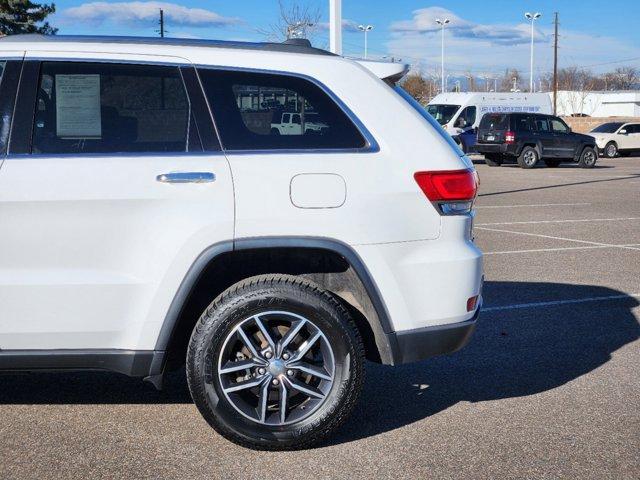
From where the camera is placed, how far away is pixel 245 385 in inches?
166

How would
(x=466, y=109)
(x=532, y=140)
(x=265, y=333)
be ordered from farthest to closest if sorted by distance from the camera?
(x=466, y=109) → (x=532, y=140) → (x=265, y=333)

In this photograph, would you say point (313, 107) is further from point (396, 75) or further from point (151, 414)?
point (151, 414)

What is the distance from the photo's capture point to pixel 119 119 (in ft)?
13.9

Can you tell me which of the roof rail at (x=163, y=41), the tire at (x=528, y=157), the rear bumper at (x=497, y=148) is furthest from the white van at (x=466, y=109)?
the roof rail at (x=163, y=41)

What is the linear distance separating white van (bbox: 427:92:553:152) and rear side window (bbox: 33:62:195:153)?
27.0 meters

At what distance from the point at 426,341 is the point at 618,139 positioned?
111 feet

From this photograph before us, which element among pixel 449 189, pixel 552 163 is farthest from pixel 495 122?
pixel 449 189

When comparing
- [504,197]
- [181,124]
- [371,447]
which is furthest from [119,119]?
[504,197]

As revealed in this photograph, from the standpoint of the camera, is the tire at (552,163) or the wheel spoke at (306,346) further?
the tire at (552,163)

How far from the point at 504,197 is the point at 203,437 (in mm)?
15322

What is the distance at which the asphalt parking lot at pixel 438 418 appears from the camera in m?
4.11

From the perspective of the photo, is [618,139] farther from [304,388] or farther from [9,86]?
[9,86]

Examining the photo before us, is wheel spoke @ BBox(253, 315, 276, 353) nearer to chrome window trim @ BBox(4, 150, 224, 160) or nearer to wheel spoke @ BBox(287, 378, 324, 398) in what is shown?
wheel spoke @ BBox(287, 378, 324, 398)

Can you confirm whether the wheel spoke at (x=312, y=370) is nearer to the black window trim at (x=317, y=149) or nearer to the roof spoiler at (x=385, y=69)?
the black window trim at (x=317, y=149)
